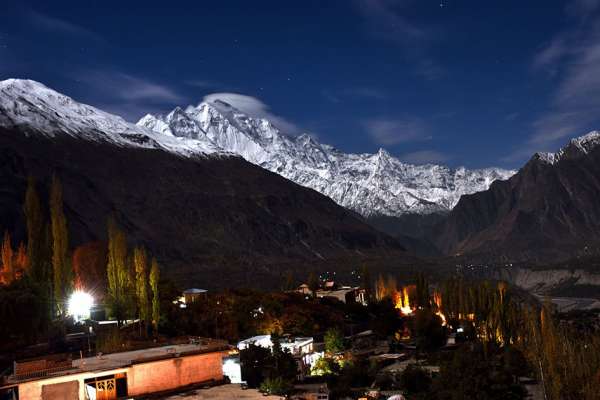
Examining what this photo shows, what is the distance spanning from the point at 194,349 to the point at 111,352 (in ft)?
23.2

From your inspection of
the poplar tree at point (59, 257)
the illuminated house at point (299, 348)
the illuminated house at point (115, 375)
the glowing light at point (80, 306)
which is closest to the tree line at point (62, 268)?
the poplar tree at point (59, 257)

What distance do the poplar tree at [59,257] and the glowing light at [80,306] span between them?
35.4 ft

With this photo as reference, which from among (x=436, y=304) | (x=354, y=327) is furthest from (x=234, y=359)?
(x=436, y=304)

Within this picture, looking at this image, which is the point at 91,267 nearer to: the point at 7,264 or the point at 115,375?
the point at 7,264

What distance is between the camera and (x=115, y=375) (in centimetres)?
2983

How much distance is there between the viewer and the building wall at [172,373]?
3053cm

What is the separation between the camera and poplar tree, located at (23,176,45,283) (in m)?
54.3

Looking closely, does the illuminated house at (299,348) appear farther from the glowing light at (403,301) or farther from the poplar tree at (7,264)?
the glowing light at (403,301)

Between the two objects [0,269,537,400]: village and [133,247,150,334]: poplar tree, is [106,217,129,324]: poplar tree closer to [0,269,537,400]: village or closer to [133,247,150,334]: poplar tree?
[133,247,150,334]: poplar tree

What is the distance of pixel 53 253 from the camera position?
55844 mm

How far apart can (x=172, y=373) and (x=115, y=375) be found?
318 cm

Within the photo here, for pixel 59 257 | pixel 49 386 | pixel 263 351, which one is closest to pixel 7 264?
pixel 59 257

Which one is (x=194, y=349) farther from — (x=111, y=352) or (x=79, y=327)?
(x=79, y=327)

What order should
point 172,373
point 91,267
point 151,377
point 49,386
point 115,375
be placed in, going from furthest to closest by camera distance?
point 91,267 < point 172,373 < point 151,377 < point 115,375 < point 49,386
